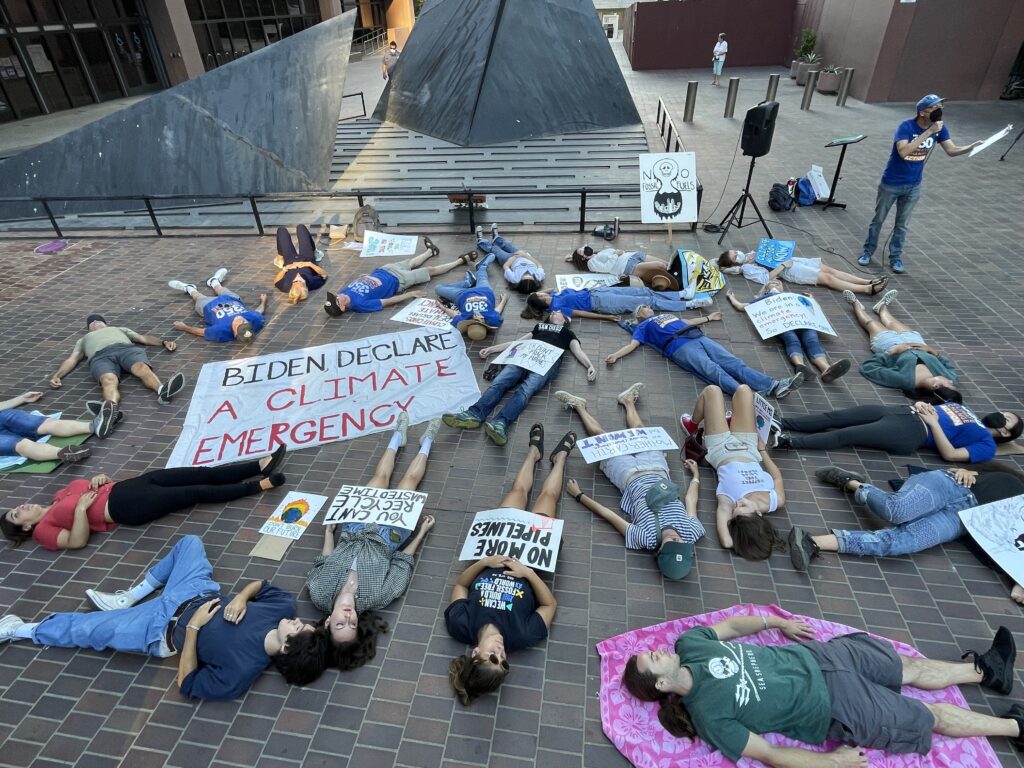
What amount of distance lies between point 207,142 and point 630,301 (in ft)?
30.3

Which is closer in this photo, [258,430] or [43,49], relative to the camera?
[258,430]

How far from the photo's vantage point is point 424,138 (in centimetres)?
1594

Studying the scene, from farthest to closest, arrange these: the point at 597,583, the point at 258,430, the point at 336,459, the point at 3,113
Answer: the point at 3,113 < the point at 258,430 < the point at 336,459 < the point at 597,583

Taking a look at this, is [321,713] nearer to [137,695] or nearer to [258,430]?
[137,695]

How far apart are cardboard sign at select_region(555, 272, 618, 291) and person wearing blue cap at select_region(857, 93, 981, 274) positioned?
3.88 m

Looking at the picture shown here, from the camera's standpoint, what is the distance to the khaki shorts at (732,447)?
484 cm

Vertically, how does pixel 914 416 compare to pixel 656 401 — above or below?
above

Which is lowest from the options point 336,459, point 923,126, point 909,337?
point 336,459

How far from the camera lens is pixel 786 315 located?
677cm

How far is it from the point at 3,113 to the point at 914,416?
2570 cm

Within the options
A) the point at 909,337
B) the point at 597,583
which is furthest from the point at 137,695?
the point at 909,337

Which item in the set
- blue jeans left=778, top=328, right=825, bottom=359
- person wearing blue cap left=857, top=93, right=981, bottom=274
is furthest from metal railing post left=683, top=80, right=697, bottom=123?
blue jeans left=778, top=328, right=825, bottom=359

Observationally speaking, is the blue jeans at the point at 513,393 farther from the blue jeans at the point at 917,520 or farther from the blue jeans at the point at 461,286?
the blue jeans at the point at 917,520

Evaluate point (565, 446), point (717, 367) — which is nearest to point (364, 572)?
point (565, 446)
